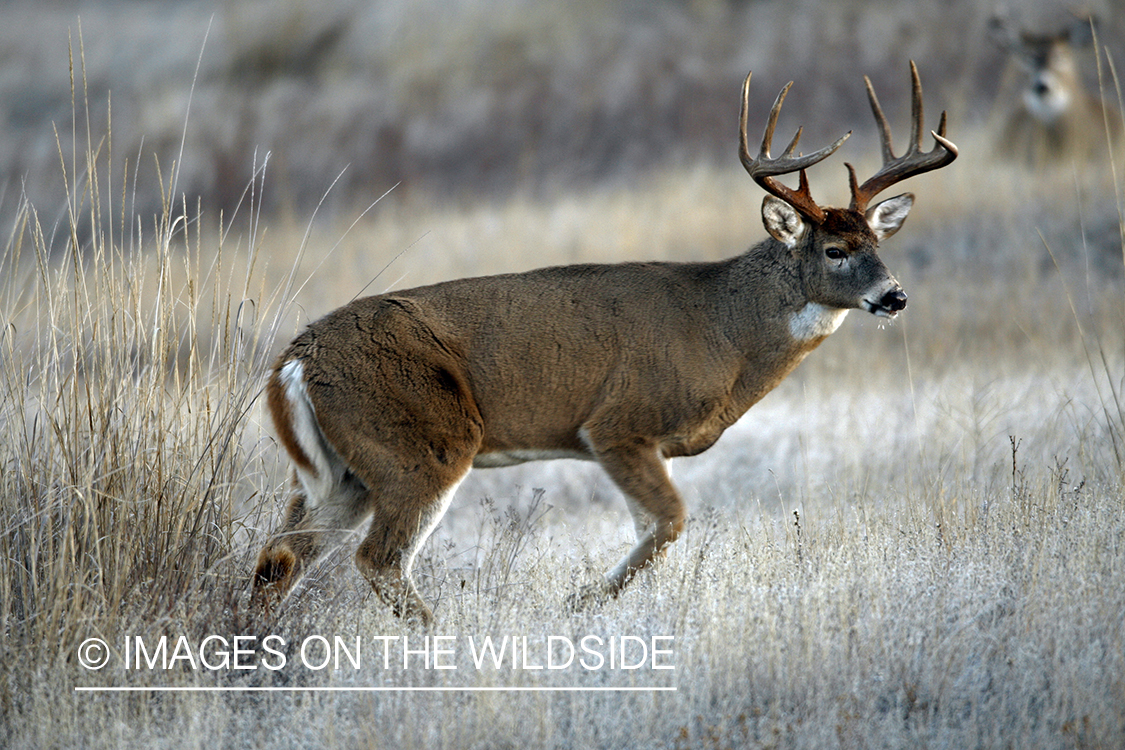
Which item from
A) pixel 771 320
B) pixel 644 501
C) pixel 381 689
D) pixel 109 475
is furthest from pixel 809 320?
pixel 109 475

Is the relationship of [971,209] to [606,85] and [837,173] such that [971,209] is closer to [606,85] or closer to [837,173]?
[837,173]

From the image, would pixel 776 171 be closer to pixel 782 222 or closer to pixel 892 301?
pixel 782 222

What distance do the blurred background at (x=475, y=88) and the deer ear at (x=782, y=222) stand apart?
14.0m

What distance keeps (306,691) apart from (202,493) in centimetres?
115

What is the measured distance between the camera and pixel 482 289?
6191 millimetres

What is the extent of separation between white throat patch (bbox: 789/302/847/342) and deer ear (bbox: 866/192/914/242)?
0.52 m

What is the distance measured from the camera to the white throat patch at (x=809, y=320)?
6.42m

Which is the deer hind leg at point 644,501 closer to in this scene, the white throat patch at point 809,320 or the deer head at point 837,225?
the white throat patch at point 809,320

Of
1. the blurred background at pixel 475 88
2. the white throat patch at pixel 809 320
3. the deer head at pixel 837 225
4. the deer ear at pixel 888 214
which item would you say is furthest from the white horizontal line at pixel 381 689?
the blurred background at pixel 475 88

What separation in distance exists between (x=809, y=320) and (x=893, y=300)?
0.51m

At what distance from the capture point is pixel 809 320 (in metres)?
6.43

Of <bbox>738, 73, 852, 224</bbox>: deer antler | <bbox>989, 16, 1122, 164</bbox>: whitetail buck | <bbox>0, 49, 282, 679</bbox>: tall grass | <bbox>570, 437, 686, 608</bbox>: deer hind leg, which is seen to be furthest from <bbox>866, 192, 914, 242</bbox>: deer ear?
<bbox>989, 16, 1122, 164</bbox>: whitetail buck

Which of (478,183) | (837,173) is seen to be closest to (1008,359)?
(837,173)

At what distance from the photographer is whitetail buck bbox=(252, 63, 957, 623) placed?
565 centimetres
